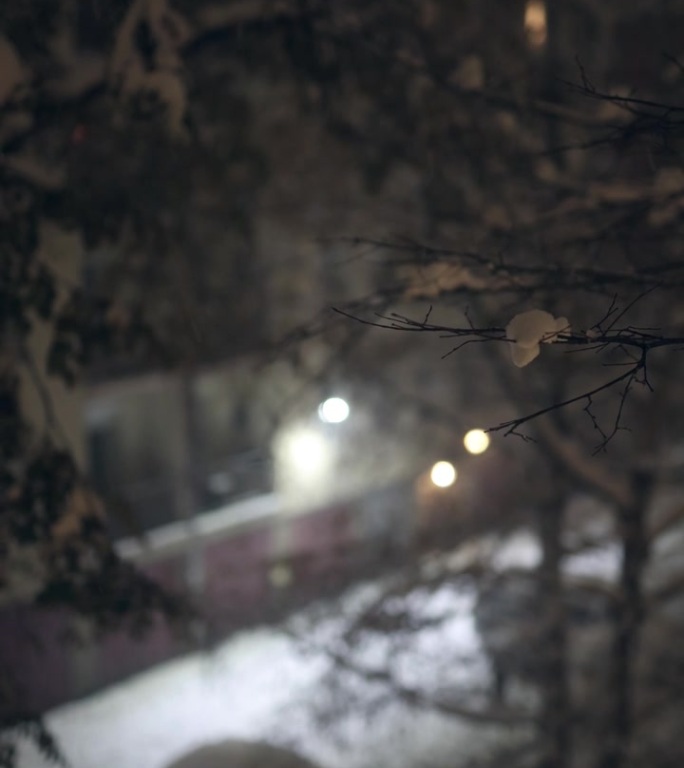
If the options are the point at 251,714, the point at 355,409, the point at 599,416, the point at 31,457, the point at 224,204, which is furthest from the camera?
the point at 355,409

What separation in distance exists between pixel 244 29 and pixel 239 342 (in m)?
5.13

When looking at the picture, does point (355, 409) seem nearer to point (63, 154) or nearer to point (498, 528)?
point (498, 528)

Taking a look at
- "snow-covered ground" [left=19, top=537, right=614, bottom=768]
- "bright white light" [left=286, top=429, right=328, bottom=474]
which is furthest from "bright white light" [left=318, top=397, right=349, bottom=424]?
"bright white light" [left=286, top=429, right=328, bottom=474]

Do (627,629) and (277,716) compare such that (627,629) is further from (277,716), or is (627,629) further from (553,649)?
(277,716)

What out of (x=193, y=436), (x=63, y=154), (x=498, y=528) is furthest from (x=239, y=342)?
(x=63, y=154)

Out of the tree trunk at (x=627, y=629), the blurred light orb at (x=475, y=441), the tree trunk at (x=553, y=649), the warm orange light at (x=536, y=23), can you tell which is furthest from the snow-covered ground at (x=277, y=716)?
the warm orange light at (x=536, y=23)

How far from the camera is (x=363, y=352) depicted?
9.54 m

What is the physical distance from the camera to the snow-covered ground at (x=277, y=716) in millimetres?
8125

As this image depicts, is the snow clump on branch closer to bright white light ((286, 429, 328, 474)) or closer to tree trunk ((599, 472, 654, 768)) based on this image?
tree trunk ((599, 472, 654, 768))

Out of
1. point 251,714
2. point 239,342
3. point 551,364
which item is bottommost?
point 251,714

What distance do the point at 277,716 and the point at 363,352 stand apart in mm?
3330

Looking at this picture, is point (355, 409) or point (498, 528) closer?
point (498, 528)

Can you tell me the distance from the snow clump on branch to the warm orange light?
5.56 meters

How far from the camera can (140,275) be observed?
721 centimetres
